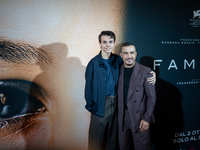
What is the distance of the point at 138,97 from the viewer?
1.98m

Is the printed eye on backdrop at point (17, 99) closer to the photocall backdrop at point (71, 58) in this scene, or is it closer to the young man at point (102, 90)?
the photocall backdrop at point (71, 58)

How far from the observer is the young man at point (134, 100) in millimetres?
1978

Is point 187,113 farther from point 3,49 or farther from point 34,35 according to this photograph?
point 3,49

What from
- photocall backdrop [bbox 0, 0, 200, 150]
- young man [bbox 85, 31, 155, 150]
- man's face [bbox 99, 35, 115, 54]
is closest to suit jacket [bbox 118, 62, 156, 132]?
young man [bbox 85, 31, 155, 150]

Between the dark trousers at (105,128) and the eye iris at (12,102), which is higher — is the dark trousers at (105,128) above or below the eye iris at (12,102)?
below

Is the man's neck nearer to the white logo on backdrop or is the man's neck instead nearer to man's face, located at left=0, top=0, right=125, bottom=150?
man's face, located at left=0, top=0, right=125, bottom=150

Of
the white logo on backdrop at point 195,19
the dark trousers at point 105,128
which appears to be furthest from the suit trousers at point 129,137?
Answer: the white logo on backdrop at point 195,19

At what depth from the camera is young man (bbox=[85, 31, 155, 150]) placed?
2.00 metres

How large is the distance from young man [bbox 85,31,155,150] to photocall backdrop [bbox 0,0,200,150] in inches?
15.2

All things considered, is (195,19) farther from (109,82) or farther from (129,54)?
(109,82)

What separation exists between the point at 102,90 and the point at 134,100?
15.6 inches

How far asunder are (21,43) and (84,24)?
87cm

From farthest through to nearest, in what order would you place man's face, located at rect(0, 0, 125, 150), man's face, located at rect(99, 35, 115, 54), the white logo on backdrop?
the white logo on backdrop < man's face, located at rect(0, 0, 125, 150) < man's face, located at rect(99, 35, 115, 54)

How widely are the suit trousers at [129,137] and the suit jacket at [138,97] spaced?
0.19 ft
